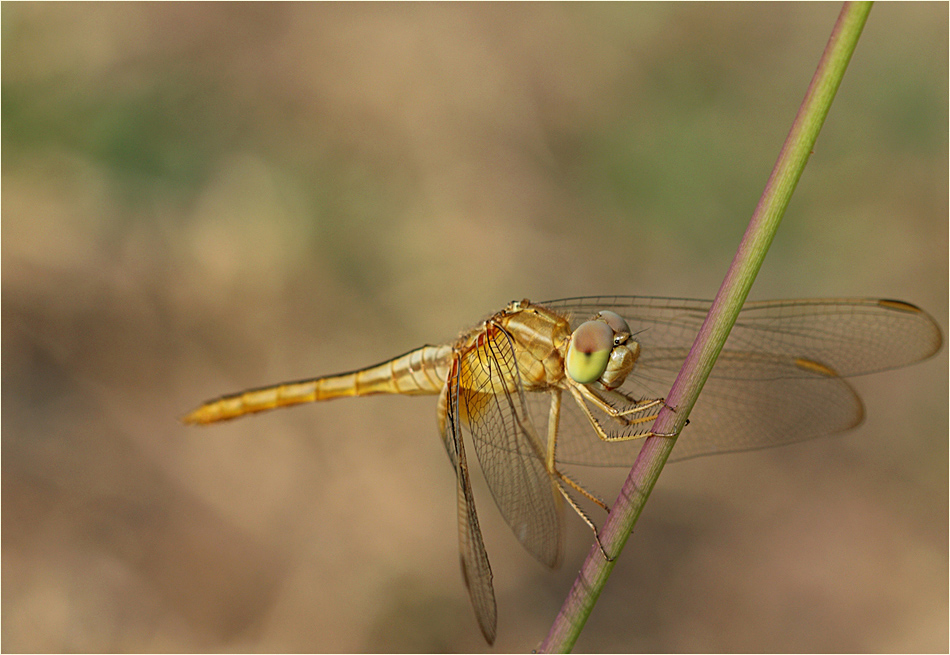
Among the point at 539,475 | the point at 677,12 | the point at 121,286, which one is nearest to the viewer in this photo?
the point at 539,475

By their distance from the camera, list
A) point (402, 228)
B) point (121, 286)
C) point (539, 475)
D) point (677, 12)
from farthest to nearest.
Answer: point (677, 12) < point (402, 228) < point (121, 286) < point (539, 475)

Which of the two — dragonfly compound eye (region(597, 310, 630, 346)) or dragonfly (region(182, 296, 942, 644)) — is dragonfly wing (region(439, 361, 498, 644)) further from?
dragonfly compound eye (region(597, 310, 630, 346))

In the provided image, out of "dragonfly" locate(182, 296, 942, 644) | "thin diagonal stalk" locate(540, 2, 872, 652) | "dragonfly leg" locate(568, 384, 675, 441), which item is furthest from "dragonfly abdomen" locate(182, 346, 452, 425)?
"thin diagonal stalk" locate(540, 2, 872, 652)

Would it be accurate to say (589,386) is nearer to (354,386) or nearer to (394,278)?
(354,386)

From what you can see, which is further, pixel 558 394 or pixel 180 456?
pixel 180 456

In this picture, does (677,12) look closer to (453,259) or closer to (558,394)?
(453,259)

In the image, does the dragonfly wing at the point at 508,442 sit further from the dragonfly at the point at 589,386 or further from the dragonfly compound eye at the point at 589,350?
the dragonfly compound eye at the point at 589,350

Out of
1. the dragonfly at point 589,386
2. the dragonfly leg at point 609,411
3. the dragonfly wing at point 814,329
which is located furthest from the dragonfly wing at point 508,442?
the dragonfly wing at point 814,329

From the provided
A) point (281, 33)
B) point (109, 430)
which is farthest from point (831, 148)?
point (109, 430)
